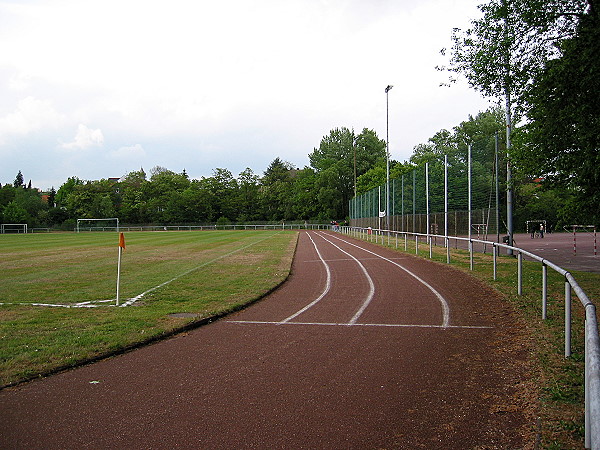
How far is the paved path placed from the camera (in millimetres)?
4082

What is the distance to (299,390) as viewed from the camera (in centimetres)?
515

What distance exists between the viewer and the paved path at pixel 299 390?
408 cm

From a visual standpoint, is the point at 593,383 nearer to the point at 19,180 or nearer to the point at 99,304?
the point at 99,304

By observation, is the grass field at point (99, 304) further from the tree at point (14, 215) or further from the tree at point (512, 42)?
the tree at point (14, 215)

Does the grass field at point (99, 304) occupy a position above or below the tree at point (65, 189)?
below

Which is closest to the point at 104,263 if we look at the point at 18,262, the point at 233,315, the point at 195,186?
the point at 18,262

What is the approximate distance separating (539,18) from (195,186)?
9951cm

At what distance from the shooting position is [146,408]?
15.5 ft

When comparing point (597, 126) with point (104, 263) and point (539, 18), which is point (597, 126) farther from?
point (104, 263)

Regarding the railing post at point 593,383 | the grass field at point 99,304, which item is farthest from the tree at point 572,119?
the railing post at point 593,383

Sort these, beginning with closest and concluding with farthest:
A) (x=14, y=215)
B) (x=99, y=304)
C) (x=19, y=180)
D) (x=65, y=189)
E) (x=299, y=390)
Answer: (x=299, y=390)
(x=99, y=304)
(x=14, y=215)
(x=65, y=189)
(x=19, y=180)

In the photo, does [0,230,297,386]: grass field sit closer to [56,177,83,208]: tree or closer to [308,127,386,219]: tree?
[308,127,386,219]: tree

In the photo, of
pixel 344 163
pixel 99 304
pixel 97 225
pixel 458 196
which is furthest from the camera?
pixel 344 163

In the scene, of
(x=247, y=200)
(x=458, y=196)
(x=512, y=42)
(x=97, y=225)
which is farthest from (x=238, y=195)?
(x=512, y=42)
